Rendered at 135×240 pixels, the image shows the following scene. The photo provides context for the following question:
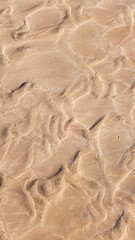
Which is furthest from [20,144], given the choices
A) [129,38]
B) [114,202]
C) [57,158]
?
[129,38]

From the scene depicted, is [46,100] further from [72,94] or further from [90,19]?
[90,19]

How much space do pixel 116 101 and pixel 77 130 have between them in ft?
2.07

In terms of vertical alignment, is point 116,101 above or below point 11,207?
below

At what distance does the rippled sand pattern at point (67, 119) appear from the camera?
4648 mm

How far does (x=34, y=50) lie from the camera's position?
6289 millimetres

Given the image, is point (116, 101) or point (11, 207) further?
point (116, 101)

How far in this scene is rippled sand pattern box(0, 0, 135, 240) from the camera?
4648 millimetres

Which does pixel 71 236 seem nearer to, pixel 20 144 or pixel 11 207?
pixel 11 207

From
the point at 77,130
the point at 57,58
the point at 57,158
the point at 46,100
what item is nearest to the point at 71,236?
the point at 57,158

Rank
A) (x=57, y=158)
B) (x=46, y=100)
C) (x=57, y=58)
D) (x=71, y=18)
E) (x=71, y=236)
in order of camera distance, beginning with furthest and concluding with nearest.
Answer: (x=71, y=18)
(x=57, y=58)
(x=46, y=100)
(x=57, y=158)
(x=71, y=236)

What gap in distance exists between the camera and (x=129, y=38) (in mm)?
6520

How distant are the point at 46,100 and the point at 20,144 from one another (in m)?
0.68

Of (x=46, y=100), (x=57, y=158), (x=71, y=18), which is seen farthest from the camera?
(x=71, y=18)

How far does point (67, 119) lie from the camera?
547 centimetres
